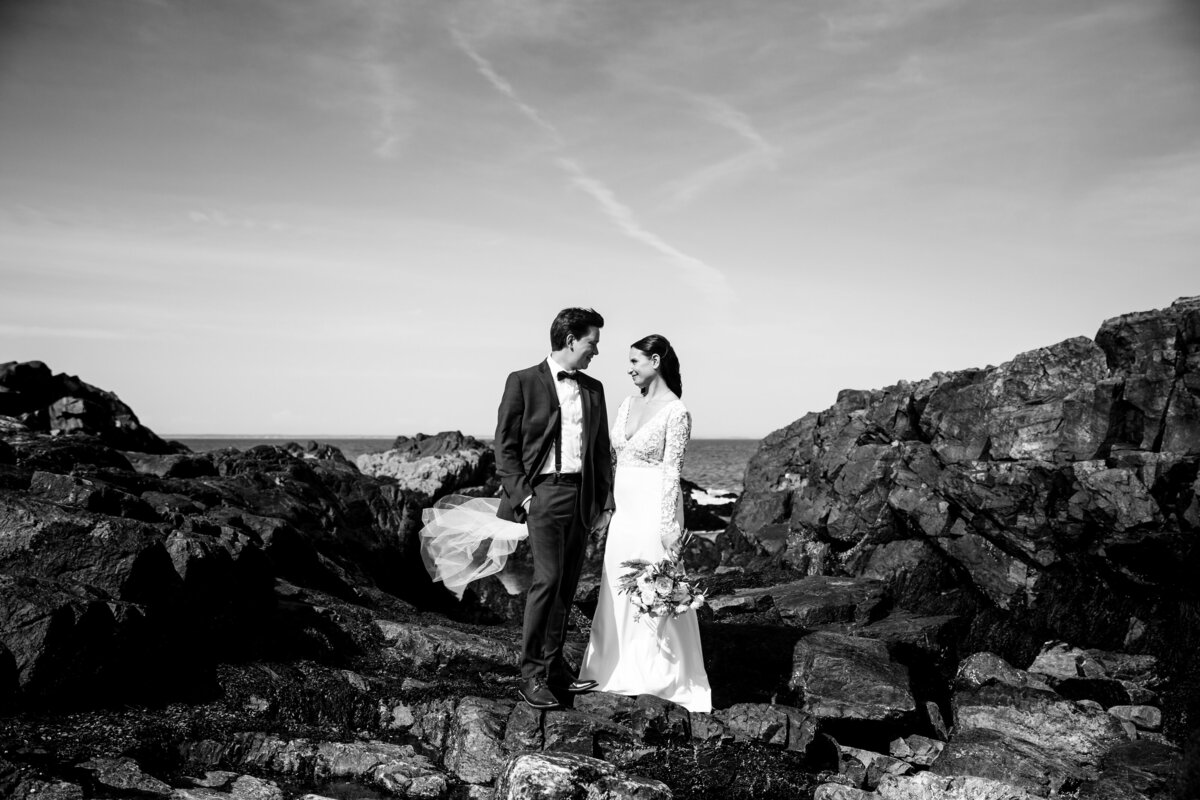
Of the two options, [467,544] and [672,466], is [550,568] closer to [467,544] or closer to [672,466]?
[467,544]

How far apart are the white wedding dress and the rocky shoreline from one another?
1.50 ft

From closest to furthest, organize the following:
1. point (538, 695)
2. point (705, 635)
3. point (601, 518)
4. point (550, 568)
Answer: point (538, 695) → point (550, 568) → point (601, 518) → point (705, 635)

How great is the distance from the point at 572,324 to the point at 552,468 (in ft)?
4.24

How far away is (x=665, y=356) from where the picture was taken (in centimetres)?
888

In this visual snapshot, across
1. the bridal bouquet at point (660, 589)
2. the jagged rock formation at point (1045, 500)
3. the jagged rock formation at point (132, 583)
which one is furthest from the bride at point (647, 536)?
the jagged rock formation at point (1045, 500)

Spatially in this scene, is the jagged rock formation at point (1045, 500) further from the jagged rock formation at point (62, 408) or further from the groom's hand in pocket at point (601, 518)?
the jagged rock formation at point (62, 408)

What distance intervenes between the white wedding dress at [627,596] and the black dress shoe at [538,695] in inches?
30.3

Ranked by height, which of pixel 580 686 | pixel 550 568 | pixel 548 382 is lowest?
pixel 580 686

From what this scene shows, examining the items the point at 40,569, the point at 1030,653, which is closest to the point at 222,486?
the point at 40,569

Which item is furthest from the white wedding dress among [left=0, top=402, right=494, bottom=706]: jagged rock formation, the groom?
[left=0, top=402, right=494, bottom=706]: jagged rock formation

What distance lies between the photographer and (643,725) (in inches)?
299

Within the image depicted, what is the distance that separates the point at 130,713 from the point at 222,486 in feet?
25.1

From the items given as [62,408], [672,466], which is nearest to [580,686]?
[672,466]

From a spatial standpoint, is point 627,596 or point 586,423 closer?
point 586,423
